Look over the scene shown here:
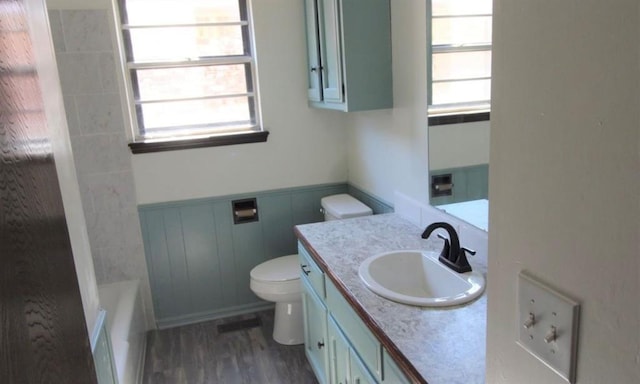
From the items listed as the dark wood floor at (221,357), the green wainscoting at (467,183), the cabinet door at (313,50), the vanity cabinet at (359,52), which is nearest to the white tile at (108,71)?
the cabinet door at (313,50)

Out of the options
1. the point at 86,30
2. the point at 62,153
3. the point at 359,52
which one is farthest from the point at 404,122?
the point at 86,30

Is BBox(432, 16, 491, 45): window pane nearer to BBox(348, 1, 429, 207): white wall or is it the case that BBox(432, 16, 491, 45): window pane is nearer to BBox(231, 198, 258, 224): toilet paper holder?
BBox(348, 1, 429, 207): white wall

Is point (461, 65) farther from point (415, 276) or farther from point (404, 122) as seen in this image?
point (415, 276)

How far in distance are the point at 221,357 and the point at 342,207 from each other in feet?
3.74

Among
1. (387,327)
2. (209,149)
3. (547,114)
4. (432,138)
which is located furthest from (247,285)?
(547,114)

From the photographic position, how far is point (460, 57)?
1.86 meters

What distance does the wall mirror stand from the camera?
1739 mm

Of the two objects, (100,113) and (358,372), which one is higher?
(100,113)

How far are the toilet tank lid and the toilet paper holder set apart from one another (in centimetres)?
33

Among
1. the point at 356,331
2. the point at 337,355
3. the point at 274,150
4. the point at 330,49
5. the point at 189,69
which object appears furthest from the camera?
the point at 274,150

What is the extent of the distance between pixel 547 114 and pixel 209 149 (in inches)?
103

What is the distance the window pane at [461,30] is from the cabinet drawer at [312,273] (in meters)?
1.09

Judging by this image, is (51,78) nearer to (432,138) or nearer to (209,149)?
(432,138)

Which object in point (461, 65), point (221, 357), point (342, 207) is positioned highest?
point (461, 65)
